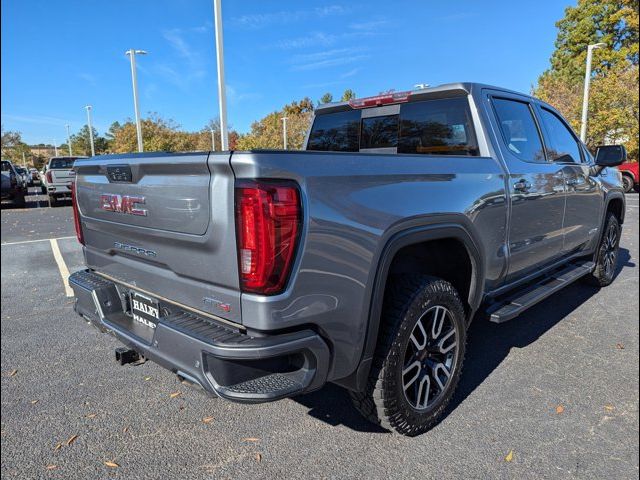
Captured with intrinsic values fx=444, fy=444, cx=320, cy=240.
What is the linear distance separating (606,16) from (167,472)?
59.5ft

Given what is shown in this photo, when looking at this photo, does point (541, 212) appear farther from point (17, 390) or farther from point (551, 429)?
point (17, 390)

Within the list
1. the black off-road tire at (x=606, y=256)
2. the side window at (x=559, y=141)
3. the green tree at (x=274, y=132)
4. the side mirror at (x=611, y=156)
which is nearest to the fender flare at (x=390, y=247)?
the side window at (x=559, y=141)

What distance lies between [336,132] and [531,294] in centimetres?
220

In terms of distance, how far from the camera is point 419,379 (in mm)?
2562

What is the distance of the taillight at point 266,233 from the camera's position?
5.76ft

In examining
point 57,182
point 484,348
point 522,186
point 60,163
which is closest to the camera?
point 522,186

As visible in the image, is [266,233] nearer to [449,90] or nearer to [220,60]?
[449,90]

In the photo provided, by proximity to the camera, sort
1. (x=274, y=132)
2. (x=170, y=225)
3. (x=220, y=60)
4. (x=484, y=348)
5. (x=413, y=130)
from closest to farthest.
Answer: (x=170, y=225), (x=413, y=130), (x=484, y=348), (x=220, y=60), (x=274, y=132)

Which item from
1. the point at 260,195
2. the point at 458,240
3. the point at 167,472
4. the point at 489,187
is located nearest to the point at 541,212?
the point at 489,187

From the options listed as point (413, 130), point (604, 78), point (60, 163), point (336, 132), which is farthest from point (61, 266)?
point (604, 78)

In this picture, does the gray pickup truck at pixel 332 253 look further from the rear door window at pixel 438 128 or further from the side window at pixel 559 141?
the side window at pixel 559 141

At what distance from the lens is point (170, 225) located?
2.08 m

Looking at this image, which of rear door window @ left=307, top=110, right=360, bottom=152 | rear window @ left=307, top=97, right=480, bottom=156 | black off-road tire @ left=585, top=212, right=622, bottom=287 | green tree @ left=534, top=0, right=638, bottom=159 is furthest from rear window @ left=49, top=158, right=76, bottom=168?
green tree @ left=534, top=0, right=638, bottom=159

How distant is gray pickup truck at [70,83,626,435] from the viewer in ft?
5.94
